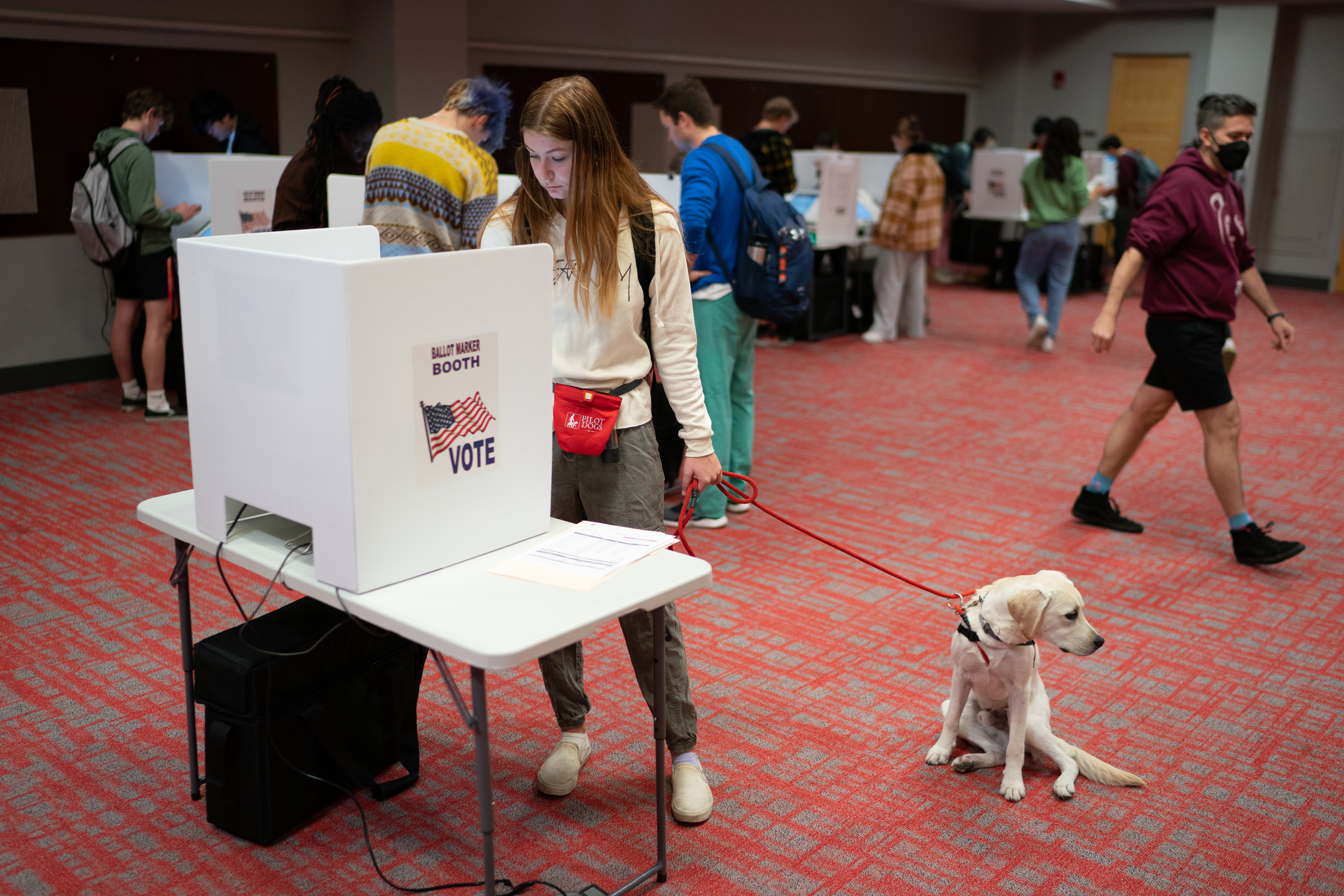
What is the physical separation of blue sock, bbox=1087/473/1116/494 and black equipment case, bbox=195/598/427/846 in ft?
9.57

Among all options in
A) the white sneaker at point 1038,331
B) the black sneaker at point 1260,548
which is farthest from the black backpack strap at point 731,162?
the white sneaker at point 1038,331

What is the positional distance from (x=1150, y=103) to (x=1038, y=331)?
21.2ft

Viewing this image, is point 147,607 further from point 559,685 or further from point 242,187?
point 242,187

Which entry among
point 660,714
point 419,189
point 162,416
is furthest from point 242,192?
point 660,714

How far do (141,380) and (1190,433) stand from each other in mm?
5583

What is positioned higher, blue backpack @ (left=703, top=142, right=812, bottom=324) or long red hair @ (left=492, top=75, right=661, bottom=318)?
long red hair @ (left=492, top=75, right=661, bottom=318)

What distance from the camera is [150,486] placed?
4473mm

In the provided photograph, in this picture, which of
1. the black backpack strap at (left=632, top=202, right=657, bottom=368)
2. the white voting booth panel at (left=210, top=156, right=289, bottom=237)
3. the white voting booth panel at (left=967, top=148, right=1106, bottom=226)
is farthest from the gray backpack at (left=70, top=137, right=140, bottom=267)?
the white voting booth panel at (left=967, top=148, right=1106, bottom=226)

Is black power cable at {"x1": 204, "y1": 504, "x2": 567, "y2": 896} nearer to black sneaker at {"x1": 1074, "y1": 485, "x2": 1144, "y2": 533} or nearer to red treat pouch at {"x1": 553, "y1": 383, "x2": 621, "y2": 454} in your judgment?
red treat pouch at {"x1": 553, "y1": 383, "x2": 621, "y2": 454}

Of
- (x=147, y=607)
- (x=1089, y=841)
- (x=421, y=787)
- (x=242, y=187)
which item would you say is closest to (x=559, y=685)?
(x=421, y=787)

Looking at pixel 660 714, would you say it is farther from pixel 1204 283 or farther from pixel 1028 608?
pixel 1204 283

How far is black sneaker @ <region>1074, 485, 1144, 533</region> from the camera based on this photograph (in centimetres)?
430

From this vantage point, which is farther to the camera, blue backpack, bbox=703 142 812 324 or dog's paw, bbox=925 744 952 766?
blue backpack, bbox=703 142 812 324

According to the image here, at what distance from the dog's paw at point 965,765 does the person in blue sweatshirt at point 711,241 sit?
171cm
